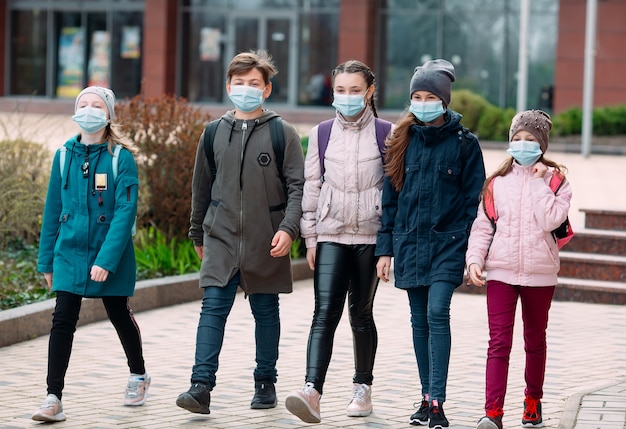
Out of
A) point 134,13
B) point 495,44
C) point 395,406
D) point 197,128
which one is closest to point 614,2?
point 495,44

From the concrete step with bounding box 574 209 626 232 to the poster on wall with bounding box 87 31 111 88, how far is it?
88.4 ft

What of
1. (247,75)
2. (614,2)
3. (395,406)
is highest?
(614,2)

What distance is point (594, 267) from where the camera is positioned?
11492 millimetres

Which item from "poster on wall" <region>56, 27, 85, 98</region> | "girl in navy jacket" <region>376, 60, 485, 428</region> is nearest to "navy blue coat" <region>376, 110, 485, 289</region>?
"girl in navy jacket" <region>376, 60, 485, 428</region>

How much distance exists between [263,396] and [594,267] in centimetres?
548

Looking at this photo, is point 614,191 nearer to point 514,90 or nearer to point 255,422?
point 255,422

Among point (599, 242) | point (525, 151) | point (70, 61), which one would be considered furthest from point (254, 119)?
point (70, 61)

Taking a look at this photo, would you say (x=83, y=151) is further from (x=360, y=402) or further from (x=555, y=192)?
(x=555, y=192)

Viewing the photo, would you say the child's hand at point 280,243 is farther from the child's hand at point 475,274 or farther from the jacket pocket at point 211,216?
the child's hand at point 475,274

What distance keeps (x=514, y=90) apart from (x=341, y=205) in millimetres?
27185

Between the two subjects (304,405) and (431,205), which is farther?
(431,205)

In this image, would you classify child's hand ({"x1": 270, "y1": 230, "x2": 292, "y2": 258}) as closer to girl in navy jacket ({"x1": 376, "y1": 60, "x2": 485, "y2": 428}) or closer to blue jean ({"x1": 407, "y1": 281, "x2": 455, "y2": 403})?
girl in navy jacket ({"x1": 376, "y1": 60, "x2": 485, "y2": 428})

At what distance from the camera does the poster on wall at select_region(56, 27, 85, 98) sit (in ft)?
124

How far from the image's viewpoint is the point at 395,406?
6.96m
